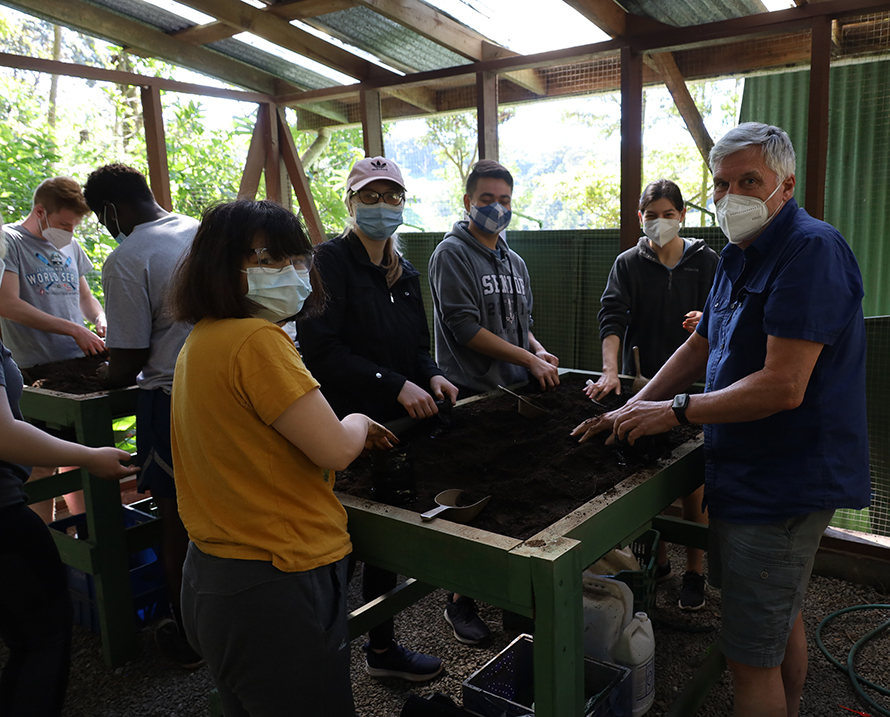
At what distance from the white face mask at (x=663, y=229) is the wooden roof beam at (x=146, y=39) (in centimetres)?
321

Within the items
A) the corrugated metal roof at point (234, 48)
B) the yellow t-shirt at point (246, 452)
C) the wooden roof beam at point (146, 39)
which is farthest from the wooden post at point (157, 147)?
the yellow t-shirt at point (246, 452)

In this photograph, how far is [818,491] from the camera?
1.63 meters

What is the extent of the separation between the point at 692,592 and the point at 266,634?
2.31m

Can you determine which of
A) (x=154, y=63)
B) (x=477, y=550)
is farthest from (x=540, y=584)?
(x=154, y=63)

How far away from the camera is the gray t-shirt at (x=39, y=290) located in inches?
129

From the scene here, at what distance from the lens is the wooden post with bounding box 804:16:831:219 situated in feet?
9.89

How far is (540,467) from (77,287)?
2.85m

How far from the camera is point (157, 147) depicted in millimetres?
4453

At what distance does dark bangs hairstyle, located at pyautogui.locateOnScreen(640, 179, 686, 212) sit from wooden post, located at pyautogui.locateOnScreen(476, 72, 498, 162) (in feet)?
4.57

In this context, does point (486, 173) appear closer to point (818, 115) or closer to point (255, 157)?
point (818, 115)

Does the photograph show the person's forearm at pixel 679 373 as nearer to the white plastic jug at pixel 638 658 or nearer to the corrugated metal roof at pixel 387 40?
the white plastic jug at pixel 638 658

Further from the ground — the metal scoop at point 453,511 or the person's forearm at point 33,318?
the person's forearm at point 33,318

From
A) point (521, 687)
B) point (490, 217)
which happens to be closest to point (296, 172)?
point (490, 217)

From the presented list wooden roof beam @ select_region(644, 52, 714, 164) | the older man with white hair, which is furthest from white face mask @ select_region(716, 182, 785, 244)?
wooden roof beam @ select_region(644, 52, 714, 164)
